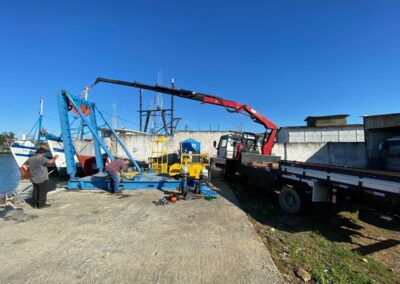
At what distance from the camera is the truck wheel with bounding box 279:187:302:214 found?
640 cm

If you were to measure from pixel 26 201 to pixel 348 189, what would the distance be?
850cm

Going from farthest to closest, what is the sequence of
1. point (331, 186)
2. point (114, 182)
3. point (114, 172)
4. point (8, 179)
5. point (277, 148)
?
point (277, 148), point (8, 179), point (114, 182), point (114, 172), point (331, 186)

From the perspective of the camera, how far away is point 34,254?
3.87 meters

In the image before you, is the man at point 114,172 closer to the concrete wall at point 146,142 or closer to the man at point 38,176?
the man at point 38,176

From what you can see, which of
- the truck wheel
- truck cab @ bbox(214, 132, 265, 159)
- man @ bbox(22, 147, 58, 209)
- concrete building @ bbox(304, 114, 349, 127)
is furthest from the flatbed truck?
concrete building @ bbox(304, 114, 349, 127)

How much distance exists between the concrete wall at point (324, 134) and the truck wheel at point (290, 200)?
23.6 meters

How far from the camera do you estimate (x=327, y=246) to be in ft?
15.1

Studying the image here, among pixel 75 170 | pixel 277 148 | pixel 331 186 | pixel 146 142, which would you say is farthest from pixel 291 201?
pixel 146 142

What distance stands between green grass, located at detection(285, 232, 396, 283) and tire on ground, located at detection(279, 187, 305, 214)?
1.46 meters

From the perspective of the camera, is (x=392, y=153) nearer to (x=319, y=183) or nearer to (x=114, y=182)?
(x=319, y=183)

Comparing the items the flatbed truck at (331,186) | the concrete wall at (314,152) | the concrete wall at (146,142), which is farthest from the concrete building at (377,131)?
the flatbed truck at (331,186)

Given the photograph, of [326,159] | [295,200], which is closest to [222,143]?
[295,200]

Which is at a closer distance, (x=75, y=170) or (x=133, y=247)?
(x=133, y=247)

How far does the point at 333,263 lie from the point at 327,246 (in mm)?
759
